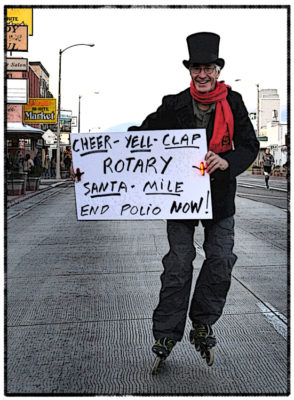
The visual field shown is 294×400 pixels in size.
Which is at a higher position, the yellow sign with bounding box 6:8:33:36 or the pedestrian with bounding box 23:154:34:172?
the yellow sign with bounding box 6:8:33:36

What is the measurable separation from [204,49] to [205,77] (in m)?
0.17

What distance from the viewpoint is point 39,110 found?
39.9 m

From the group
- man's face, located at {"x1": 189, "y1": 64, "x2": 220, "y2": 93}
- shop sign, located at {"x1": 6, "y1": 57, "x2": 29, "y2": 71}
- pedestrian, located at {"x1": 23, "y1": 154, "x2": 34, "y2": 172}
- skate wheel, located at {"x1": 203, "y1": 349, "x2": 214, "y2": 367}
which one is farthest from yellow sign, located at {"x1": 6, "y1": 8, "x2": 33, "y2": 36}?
pedestrian, located at {"x1": 23, "y1": 154, "x2": 34, "y2": 172}

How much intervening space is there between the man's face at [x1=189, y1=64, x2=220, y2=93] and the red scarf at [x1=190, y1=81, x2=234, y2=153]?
0.10 ft

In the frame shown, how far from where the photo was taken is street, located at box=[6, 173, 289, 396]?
4.16 meters

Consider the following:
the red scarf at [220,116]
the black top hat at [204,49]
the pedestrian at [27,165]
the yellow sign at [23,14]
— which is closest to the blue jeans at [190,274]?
the red scarf at [220,116]

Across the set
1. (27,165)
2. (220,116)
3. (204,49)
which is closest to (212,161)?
(220,116)

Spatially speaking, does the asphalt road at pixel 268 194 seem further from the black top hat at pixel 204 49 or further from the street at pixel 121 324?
the black top hat at pixel 204 49

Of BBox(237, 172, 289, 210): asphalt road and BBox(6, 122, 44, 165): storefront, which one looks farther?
BBox(6, 122, 44, 165): storefront

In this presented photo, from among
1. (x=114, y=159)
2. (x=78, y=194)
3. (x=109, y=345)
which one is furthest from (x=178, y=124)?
(x=109, y=345)

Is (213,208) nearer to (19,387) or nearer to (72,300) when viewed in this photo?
(19,387)

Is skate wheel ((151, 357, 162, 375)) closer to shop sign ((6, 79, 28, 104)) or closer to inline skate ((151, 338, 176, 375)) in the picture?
inline skate ((151, 338, 176, 375))

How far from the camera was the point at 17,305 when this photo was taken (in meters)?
6.64

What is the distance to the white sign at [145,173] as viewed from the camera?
3969mm
